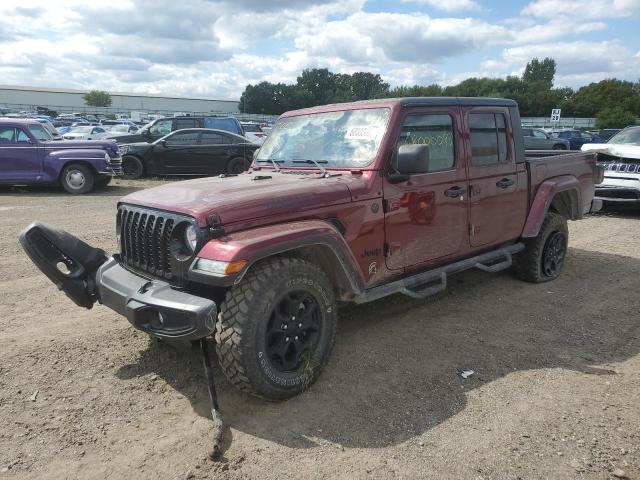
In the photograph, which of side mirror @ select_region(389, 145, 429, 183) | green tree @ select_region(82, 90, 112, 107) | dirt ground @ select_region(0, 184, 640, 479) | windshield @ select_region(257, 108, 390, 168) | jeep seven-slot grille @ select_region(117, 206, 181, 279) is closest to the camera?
dirt ground @ select_region(0, 184, 640, 479)

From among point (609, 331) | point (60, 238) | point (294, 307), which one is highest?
point (60, 238)

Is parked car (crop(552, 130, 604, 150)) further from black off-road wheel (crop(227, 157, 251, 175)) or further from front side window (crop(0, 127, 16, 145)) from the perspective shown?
front side window (crop(0, 127, 16, 145))

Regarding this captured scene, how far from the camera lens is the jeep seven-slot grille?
3338 millimetres

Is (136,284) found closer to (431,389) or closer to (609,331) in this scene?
(431,389)

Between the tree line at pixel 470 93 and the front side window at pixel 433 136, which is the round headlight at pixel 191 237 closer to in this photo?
the front side window at pixel 433 136

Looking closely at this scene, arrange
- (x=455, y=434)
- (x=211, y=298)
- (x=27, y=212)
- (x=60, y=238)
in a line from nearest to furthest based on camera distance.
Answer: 1. (x=455, y=434)
2. (x=211, y=298)
3. (x=60, y=238)
4. (x=27, y=212)

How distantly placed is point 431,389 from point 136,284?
2.10m

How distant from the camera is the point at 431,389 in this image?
3.54 m

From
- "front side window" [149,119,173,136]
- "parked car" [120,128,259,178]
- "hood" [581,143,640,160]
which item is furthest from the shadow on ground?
"front side window" [149,119,173,136]

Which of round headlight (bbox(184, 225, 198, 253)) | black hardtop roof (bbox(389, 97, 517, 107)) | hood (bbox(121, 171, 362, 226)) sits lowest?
round headlight (bbox(184, 225, 198, 253))

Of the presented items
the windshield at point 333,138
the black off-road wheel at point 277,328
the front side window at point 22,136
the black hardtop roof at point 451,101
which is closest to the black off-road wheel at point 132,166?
the front side window at point 22,136

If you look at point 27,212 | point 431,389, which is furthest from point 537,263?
point 27,212

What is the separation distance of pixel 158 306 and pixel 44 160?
10.9 meters

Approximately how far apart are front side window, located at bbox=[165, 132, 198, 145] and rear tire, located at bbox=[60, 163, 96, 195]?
9.10ft
